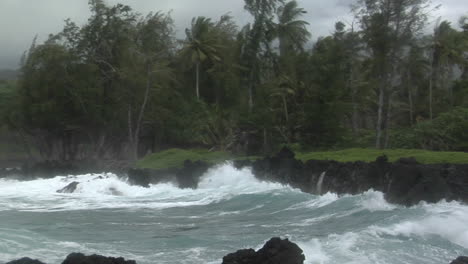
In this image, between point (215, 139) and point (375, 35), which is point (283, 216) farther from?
point (215, 139)

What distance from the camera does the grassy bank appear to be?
17.1 m

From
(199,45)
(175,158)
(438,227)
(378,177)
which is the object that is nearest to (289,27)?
(199,45)

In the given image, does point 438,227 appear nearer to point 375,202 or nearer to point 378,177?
point 375,202

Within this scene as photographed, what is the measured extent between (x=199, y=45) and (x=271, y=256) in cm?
3611

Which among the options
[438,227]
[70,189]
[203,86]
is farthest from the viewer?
[203,86]

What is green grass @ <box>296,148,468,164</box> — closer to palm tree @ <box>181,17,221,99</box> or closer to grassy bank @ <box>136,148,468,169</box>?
grassy bank @ <box>136,148,468,169</box>

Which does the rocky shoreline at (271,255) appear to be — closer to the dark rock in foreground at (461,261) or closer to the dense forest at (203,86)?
the dark rock in foreground at (461,261)

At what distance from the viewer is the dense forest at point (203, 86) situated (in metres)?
33.9

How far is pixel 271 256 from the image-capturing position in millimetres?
7824

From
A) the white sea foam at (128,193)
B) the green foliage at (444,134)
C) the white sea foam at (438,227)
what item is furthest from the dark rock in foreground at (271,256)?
the green foliage at (444,134)

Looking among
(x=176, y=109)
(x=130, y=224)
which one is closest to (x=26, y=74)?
(x=176, y=109)

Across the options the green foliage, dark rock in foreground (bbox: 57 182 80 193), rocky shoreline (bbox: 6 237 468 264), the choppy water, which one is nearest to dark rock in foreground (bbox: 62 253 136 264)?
rocky shoreline (bbox: 6 237 468 264)

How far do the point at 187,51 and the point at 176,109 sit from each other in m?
4.36

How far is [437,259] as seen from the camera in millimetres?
9594
